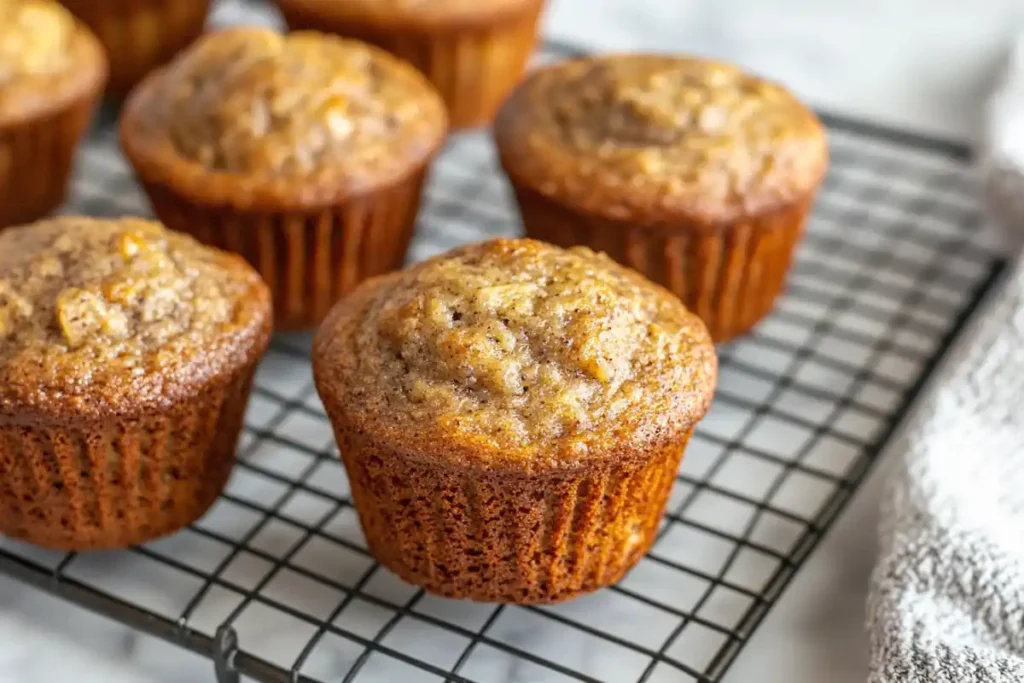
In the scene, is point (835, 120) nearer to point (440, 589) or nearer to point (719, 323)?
point (719, 323)

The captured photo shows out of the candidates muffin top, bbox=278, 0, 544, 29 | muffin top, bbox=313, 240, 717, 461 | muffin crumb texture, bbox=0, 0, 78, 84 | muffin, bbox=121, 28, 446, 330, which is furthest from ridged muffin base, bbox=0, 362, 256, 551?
muffin top, bbox=278, 0, 544, 29

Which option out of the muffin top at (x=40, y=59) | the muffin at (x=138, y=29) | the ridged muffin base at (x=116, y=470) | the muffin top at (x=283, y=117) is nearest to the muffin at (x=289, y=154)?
the muffin top at (x=283, y=117)

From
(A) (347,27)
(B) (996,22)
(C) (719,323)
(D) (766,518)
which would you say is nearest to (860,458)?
(D) (766,518)

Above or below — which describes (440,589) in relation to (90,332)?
below

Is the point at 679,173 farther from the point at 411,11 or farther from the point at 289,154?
the point at 411,11

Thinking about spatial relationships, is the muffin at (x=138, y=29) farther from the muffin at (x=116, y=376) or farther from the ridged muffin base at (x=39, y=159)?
the muffin at (x=116, y=376)

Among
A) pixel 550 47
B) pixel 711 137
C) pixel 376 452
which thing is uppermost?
pixel 711 137
